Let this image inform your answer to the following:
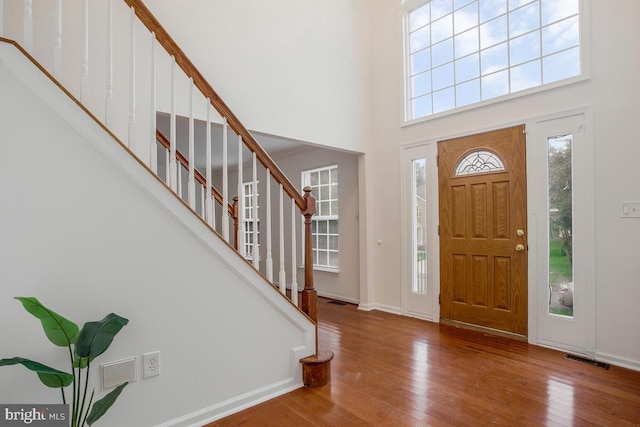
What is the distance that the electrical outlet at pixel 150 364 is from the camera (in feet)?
5.88

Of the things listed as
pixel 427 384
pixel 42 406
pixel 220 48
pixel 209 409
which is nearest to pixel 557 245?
pixel 427 384

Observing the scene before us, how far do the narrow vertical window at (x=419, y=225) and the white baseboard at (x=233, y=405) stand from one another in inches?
86.5

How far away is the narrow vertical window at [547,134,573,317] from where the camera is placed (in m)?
3.00

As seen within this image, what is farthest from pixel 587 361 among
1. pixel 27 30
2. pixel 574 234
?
pixel 27 30

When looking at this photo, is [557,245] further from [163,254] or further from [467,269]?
[163,254]

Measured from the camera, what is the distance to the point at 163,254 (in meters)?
1.86

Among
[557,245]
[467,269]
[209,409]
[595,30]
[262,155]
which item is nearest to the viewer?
[209,409]

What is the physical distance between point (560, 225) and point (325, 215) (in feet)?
10.5

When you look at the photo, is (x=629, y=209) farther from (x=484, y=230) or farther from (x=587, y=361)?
(x=587, y=361)

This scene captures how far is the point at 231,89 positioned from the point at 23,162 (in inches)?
71.0

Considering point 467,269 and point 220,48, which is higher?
point 220,48

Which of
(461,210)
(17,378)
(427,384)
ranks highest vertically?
(461,210)

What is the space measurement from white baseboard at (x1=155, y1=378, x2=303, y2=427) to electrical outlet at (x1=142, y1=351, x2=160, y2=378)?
29 cm

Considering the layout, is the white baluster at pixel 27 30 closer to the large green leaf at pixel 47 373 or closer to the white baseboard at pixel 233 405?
the large green leaf at pixel 47 373
